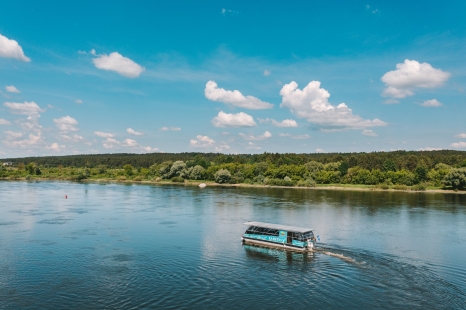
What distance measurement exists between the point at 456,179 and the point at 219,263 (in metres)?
104

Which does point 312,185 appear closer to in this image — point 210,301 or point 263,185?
point 263,185

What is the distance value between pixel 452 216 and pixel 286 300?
53.3 m

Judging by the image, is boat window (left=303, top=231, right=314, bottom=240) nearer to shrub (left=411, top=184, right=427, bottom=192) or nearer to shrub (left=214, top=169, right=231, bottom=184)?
shrub (left=411, top=184, right=427, bottom=192)

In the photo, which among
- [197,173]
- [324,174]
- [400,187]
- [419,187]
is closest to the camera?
[419,187]

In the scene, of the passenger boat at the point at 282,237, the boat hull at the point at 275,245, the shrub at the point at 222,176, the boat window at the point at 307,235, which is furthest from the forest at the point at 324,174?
the boat hull at the point at 275,245

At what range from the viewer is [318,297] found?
1158 inches

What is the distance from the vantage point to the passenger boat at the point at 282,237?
42.7 meters

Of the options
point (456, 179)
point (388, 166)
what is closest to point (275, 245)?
point (456, 179)

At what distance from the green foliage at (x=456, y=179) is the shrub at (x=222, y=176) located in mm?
74198

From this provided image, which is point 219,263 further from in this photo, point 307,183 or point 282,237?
point 307,183

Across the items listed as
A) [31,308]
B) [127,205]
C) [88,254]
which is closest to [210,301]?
[31,308]

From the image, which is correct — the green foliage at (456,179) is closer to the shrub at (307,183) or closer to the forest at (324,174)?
the forest at (324,174)

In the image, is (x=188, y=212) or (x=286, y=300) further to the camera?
(x=188, y=212)

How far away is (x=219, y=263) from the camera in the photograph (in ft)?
124
